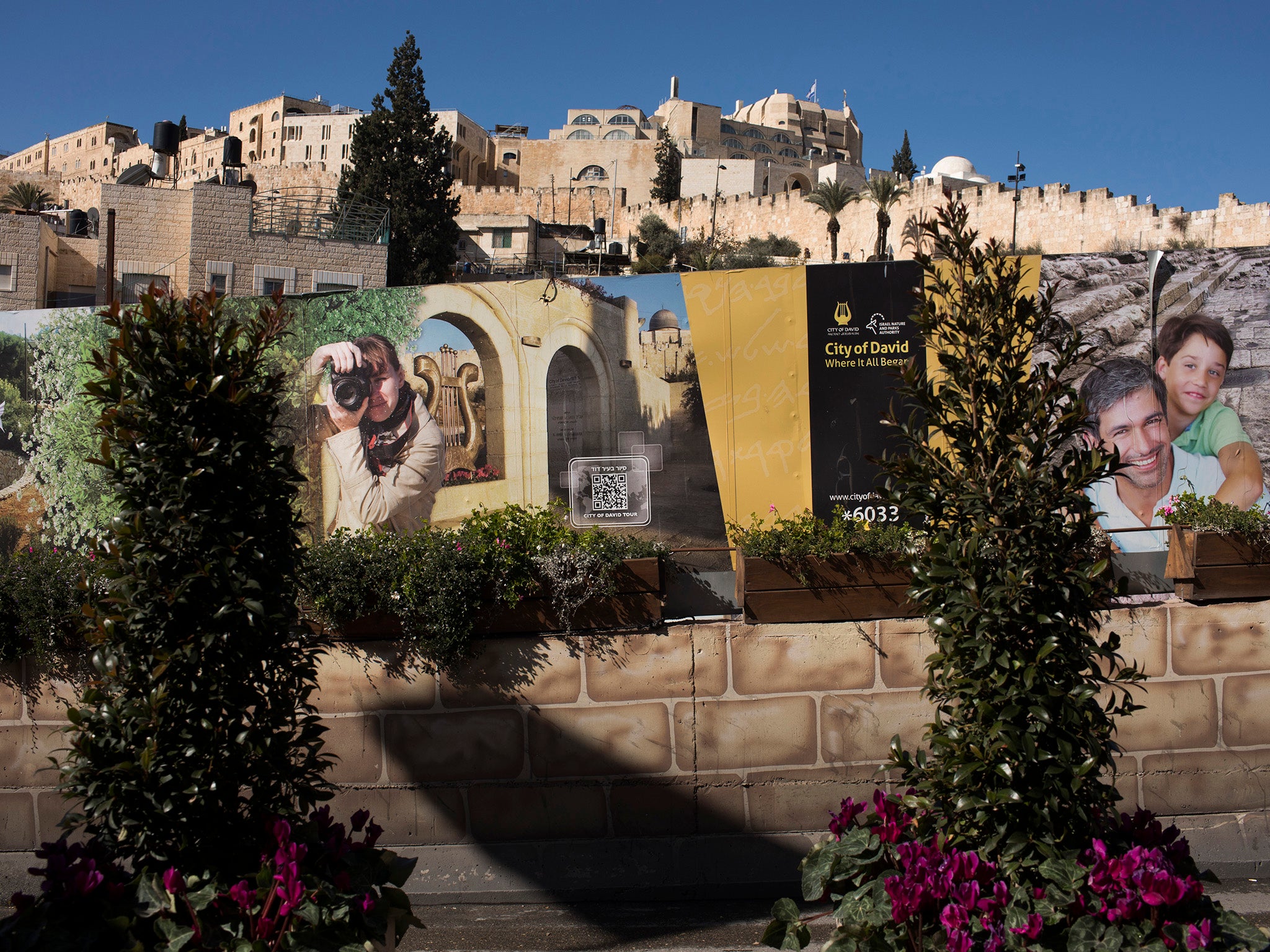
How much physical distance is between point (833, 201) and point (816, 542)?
187 ft

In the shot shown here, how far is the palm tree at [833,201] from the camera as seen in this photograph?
58.3m

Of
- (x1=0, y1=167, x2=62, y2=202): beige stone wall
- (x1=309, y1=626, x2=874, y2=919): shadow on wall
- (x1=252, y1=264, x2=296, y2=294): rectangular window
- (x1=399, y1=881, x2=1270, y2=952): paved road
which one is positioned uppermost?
(x1=0, y1=167, x2=62, y2=202): beige stone wall

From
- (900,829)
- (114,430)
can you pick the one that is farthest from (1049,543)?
(114,430)

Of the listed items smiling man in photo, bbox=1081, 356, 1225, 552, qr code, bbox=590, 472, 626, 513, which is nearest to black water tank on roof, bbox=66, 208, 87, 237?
qr code, bbox=590, 472, 626, 513

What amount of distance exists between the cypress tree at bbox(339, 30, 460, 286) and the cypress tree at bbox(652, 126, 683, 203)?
3487 cm

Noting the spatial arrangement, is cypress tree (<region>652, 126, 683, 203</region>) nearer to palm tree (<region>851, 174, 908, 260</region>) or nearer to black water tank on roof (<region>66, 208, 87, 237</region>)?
palm tree (<region>851, 174, 908, 260</region>)

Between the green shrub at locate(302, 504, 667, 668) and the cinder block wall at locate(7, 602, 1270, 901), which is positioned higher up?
the green shrub at locate(302, 504, 667, 668)

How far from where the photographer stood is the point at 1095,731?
338 cm

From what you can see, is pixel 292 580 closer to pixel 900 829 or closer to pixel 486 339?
pixel 900 829

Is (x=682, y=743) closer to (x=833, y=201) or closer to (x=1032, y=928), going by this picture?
(x=1032, y=928)

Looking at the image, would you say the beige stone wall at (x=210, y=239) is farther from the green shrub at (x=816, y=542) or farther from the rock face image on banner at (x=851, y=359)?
the green shrub at (x=816, y=542)

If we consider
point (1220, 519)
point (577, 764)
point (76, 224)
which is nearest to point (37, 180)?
point (76, 224)

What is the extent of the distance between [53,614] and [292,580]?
233 cm

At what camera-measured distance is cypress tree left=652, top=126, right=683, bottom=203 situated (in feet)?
273
